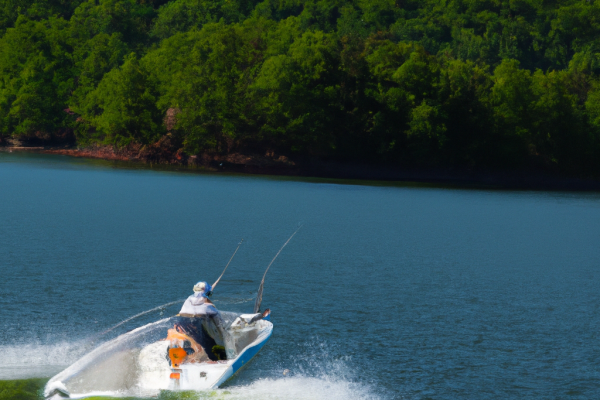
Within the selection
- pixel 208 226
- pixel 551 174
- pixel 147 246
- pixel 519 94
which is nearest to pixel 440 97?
pixel 519 94

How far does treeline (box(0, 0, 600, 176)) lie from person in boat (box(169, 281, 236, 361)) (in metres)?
75.6

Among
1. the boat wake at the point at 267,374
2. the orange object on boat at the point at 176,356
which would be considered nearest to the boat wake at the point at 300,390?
the boat wake at the point at 267,374

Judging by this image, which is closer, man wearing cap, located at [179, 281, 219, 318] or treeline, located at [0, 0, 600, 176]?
man wearing cap, located at [179, 281, 219, 318]

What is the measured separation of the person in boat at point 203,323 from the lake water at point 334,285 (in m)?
1.12

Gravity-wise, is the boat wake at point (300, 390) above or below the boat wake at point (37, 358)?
above

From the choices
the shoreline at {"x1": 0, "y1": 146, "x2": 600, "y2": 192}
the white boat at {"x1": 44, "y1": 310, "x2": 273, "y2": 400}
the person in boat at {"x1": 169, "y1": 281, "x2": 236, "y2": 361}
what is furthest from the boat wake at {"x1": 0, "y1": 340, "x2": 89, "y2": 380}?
the shoreline at {"x1": 0, "y1": 146, "x2": 600, "y2": 192}

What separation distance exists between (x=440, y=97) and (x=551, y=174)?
21152mm

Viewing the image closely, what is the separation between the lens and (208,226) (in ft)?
150

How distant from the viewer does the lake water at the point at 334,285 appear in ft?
68.8

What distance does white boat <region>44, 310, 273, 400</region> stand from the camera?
681 inches

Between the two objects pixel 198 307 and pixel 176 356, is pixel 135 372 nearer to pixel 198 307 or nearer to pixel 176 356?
pixel 176 356

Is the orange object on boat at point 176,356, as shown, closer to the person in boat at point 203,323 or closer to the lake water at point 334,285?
the person in boat at point 203,323

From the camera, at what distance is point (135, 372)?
18.1m

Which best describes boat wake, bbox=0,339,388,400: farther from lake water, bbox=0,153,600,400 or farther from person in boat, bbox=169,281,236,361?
person in boat, bbox=169,281,236,361
